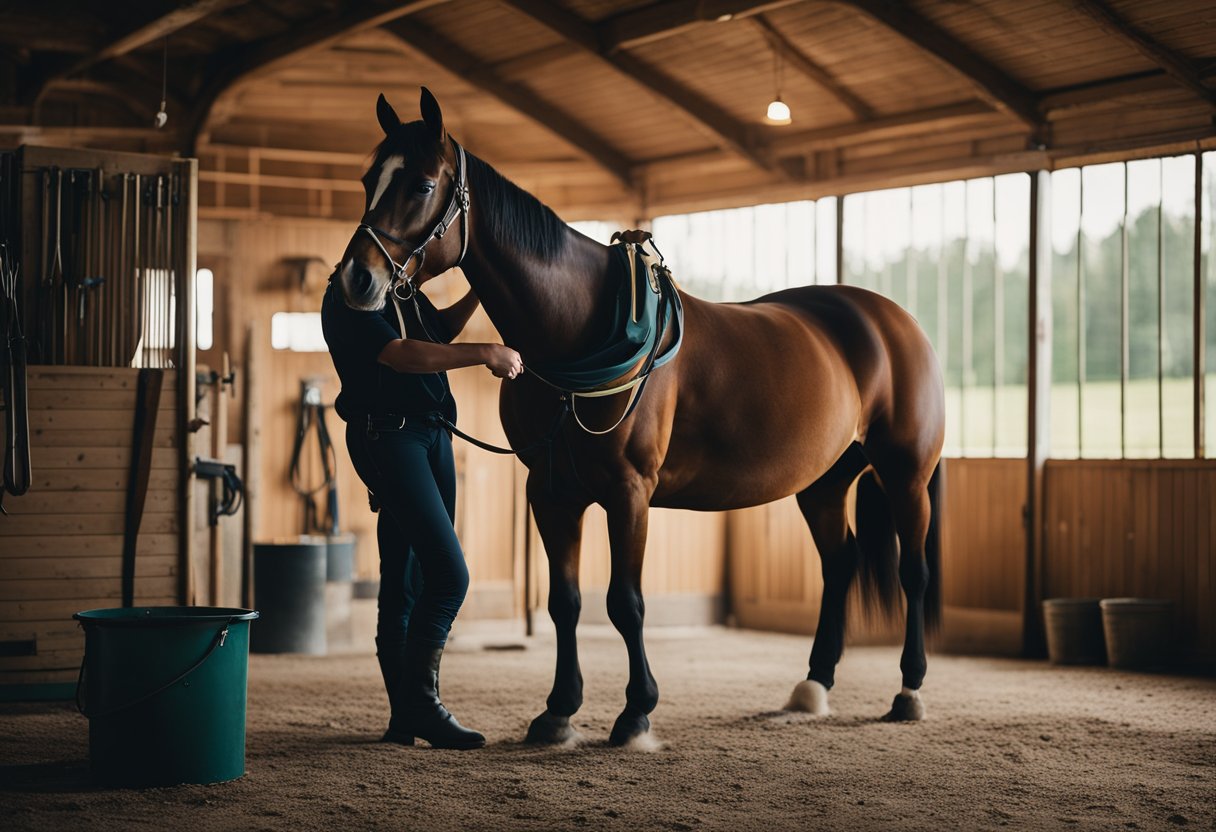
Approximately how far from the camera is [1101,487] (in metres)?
6.55

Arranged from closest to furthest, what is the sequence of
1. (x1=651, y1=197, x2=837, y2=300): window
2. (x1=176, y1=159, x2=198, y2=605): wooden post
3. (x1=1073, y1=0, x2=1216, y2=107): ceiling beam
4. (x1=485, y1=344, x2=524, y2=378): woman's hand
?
1. (x1=485, y1=344, x2=524, y2=378): woman's hand
2. (x1=176, y1=159, x2=198, y2=605): wooden post
3. (x1=1073, y1=0, x2=1216, y2=107): ceiling beam
4. (x1=651, y1=197, x2=837, y2=300): window

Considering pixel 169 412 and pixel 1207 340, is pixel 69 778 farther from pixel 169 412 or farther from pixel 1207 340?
pixel 1207 340

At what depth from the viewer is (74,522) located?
4750 mm

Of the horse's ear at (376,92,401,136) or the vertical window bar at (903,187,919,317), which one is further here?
the vertical window bar at (903,187,919,317)

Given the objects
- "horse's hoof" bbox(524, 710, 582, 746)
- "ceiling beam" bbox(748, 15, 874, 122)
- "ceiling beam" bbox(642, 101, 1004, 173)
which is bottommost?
"horse's hoof" bbox(524, 710, 582, 746)

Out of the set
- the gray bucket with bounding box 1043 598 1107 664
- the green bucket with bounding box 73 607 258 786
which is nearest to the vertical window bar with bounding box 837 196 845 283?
the gray bucket with bounding box 1043 598 1107 664

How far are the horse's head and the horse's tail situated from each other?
7.34 ft

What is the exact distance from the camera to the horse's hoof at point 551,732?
152 inches

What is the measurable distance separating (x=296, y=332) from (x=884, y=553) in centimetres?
428

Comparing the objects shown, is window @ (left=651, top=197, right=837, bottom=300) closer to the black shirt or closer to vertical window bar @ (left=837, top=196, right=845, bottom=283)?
vertical window bar @ (left=837, top=196, right=845, bottom=283)

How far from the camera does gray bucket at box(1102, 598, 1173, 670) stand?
6.10 metres

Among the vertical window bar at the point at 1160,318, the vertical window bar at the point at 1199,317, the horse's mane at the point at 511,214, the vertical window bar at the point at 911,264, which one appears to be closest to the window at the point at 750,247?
the vertical window bar at the point at 911,264

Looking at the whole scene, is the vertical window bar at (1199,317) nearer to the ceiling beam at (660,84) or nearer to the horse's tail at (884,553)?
the horse's tail at (884,553)

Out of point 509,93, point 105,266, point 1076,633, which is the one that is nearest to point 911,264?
point 1076,633
